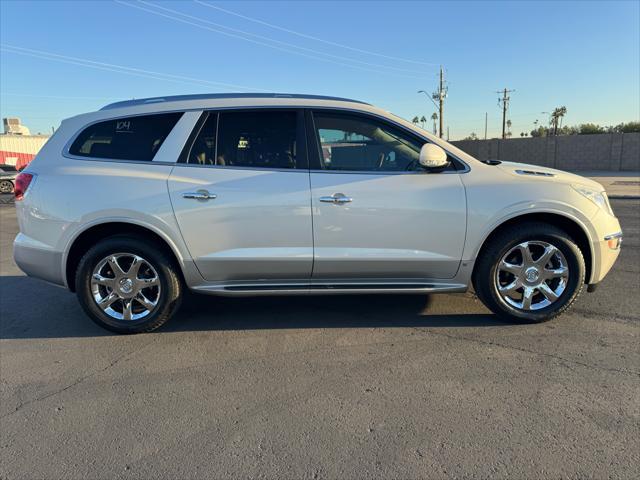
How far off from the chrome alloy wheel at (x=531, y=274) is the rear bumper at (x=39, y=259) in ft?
12.0

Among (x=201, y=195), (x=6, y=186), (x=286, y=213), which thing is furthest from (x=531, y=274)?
(x=6, y=186)

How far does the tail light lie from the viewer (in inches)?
149

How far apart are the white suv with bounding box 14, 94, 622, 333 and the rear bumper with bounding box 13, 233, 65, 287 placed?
0.04 ft

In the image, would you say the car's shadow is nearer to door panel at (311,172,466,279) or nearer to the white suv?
the white suv

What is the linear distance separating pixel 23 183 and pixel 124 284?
1189 mm

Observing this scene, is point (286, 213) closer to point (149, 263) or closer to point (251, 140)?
point (251, 140)

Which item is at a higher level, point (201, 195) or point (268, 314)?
point (201, 195)

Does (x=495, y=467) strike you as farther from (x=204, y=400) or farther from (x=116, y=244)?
(x=116, y=244)

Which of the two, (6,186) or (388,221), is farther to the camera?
(6,186)

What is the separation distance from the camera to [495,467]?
2195 millimetres

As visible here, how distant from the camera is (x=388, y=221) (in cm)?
364

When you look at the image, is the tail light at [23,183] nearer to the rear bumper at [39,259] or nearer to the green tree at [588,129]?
the rear bumper at [39,259]

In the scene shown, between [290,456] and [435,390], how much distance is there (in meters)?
1.06

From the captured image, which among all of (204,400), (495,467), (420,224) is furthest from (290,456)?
(420,224)
